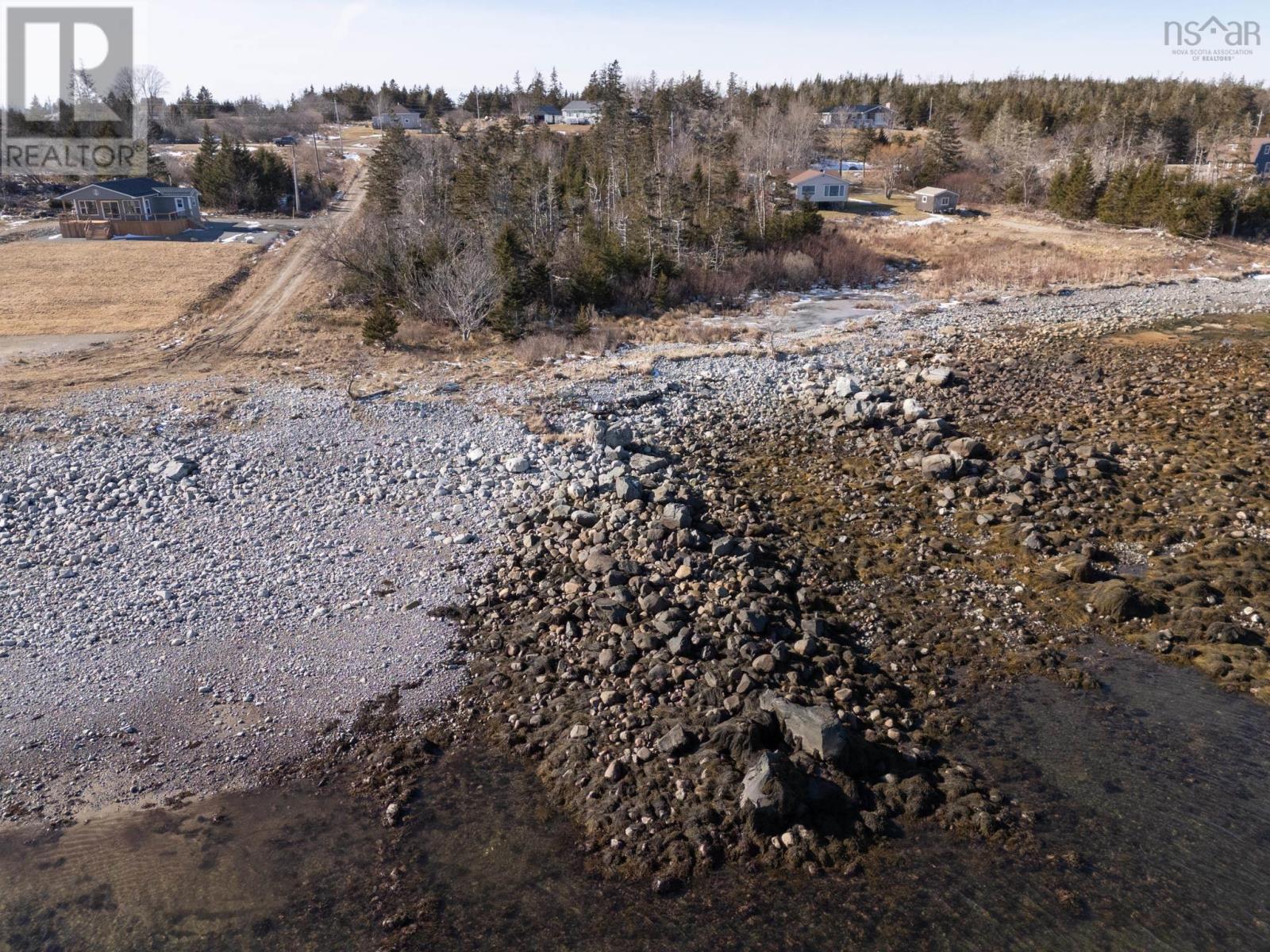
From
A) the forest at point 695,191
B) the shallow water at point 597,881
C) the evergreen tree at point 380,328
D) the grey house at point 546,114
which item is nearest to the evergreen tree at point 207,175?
the forest at point 695,191

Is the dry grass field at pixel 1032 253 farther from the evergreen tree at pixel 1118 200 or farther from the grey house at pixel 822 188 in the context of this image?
the grey house at pixel 822 188

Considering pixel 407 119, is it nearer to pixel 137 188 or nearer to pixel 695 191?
pixel 137 188

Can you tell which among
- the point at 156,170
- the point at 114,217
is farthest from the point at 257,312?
the point at 156,170

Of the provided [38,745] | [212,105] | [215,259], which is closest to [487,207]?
[215,259]

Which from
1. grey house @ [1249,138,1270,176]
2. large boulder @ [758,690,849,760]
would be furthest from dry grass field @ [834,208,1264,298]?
large boulder @ [758,690,849,760]

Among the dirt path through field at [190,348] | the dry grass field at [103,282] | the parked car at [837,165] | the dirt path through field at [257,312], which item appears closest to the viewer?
the dirt path through field at [190,348]

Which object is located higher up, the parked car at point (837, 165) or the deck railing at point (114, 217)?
the parked car at point (837, 165)

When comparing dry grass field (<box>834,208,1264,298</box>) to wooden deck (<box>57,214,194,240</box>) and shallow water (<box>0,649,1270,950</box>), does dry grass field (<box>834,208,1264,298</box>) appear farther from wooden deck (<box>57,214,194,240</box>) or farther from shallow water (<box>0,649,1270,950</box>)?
wooden deck (<box>57,214,194,240</box>)
